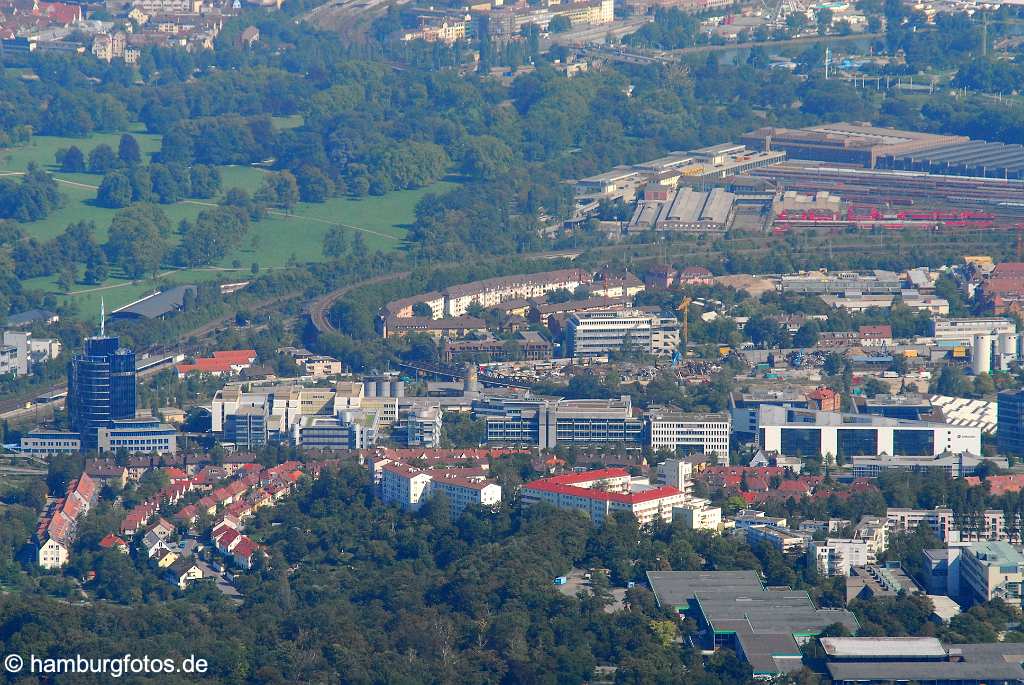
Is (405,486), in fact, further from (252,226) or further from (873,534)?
(252,226)

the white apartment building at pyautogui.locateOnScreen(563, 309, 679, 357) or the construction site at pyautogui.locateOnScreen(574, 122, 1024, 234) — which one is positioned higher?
the white apartment building at pyautogui.locateOnScreen(563, 309, 679, 357)

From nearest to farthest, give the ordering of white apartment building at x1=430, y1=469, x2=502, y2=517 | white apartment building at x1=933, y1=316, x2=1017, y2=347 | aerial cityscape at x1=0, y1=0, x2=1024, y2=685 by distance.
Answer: aerial cityscape at x1=0, y1=0, x2=1024, y2=685
white apartment building at x1=430, y1=469, x2=502, y2=517
white apartment building at x1=933, y1=316, x2=1017, y2=347

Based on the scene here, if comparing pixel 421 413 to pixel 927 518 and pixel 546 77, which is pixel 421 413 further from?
pixel 546 77

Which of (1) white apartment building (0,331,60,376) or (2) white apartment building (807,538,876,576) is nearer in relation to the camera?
(2) white apartment building (807,538,876,576)

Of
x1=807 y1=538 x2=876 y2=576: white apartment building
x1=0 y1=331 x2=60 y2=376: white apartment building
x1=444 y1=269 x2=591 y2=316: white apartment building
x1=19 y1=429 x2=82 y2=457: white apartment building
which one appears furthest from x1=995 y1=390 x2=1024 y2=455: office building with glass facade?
x1=0 y1=331 x2=60 y2=376: white apartment building

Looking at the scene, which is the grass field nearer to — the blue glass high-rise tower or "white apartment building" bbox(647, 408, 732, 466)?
the blue glass high-rise tower

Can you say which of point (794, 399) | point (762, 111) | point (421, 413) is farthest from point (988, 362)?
point (762, 111)

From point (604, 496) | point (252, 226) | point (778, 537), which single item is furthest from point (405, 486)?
point (252, 226)
